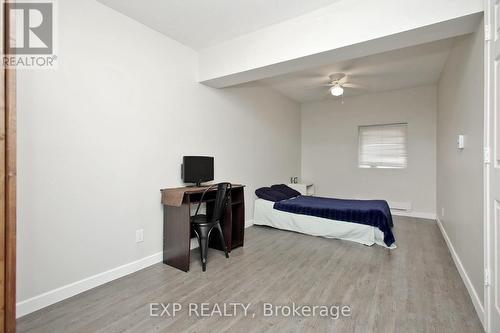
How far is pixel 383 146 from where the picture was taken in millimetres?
5332

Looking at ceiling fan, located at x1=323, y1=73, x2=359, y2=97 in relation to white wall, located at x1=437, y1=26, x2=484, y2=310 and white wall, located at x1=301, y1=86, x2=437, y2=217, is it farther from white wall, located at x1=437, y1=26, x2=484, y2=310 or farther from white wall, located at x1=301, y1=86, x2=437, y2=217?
white wall, located at x1=437, y1=26, x2=484, y2=310

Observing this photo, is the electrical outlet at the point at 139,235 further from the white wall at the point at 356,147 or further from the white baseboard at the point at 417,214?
the white baseboard at the point at 417,214

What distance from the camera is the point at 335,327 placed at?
1.69 meters

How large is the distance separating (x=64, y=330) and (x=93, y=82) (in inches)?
78.7

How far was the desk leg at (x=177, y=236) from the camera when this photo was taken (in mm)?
2543

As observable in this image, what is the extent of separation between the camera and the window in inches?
203

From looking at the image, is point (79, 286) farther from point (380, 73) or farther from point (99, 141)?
point (380, 73)

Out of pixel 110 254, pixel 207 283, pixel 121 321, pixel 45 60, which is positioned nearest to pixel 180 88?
pixel 45 60

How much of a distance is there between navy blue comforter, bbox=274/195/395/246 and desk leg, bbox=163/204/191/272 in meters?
1.94

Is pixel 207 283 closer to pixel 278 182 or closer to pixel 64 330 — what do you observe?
pixel 64 330

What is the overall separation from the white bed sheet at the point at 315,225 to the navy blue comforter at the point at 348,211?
0.06 m

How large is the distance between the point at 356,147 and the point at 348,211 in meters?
2.57

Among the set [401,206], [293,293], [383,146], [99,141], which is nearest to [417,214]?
[401,206]

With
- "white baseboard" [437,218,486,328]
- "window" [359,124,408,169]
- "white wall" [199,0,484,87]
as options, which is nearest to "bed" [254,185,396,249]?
"white baseboard" [437,218,486,328]
